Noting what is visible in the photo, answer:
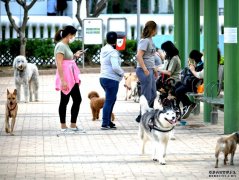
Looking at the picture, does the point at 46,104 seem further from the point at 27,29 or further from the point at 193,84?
the point at 27,29

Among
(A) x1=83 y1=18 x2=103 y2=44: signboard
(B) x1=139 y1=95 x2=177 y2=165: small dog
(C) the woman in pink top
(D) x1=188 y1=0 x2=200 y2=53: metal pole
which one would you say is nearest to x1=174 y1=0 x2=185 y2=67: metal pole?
(D) x1=188 y1=0 x2=200 y2=53: metal pole

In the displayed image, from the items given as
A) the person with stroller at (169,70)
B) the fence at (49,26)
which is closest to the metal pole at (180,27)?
the person with stroller at (169,70)

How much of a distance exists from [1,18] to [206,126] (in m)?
27.3

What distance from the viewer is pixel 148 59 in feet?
51.0

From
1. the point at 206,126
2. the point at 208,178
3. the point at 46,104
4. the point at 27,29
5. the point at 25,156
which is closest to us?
the point at 208,178

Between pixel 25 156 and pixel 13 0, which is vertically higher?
pixel 13 0

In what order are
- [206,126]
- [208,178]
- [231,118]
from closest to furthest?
[208,178] → [231,118] → [206,126]

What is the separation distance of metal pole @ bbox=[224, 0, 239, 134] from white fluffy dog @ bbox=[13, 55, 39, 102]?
919 centimetres

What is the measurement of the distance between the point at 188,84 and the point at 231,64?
2.24 meters

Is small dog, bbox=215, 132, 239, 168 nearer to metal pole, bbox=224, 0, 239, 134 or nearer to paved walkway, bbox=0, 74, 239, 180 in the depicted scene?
paved walkway, bbox=0, 74, 239, 180

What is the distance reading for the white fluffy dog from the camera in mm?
23859

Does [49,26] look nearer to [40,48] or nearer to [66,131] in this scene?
[40,48]

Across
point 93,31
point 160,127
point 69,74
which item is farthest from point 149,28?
point 93,31

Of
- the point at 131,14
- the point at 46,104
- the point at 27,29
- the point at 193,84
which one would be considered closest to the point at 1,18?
the point at 27,29
